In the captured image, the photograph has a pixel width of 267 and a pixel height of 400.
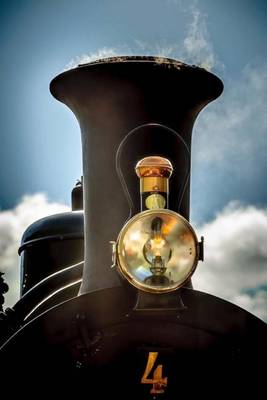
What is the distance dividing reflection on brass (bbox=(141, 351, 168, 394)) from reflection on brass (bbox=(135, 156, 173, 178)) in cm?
72

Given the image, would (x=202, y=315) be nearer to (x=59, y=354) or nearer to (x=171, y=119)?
(x=59, y=354)

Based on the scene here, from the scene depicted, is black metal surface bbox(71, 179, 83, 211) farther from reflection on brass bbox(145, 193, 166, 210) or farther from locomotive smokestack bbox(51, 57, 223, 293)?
reflection on brass bbox(145, 193, 166, 210)

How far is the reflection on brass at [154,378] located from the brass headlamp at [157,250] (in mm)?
296

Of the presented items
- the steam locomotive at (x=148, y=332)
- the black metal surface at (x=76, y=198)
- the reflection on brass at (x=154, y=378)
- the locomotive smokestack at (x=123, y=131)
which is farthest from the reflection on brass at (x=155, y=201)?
the black metal surface at (x=76, y=198)

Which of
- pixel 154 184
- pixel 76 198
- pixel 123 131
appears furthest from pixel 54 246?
pixel 154 184

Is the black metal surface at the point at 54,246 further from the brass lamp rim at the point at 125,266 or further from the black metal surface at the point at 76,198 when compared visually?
the brass lamp rim at the point at 125,266

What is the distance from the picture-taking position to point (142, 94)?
10.3 ft

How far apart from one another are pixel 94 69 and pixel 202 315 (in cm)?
124

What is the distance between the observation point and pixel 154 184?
279 cm

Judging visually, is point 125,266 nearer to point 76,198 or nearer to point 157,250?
point 157,250

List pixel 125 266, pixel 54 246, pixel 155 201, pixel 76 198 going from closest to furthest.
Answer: pixel 125 266, pixel 155 201, pixel 54 246, pixel 76 198

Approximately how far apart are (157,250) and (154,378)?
51 centimetres

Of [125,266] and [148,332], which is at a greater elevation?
[125,266]

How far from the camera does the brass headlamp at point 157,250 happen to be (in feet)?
8.73
